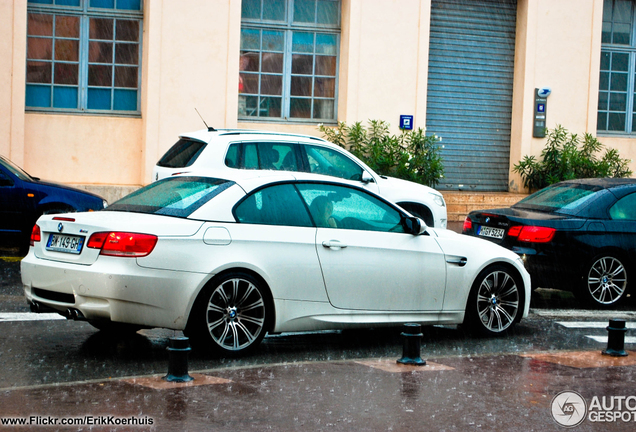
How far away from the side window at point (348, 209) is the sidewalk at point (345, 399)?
127 centimetres

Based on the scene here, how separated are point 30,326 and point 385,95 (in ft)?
38.1

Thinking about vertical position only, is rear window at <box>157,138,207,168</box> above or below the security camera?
below

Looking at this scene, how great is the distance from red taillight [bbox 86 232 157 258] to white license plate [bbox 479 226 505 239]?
16.4 ft

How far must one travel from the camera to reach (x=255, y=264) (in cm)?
679

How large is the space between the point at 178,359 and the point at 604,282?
20.4ft

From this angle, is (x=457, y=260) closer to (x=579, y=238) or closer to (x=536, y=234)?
(x=536, y=234)

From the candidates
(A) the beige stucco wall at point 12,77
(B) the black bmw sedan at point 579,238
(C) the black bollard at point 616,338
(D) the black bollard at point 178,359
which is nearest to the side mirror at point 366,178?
(B) the black bmw sedan at point 579,238

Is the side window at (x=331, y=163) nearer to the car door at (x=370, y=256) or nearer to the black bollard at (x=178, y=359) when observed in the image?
the car door at (x=370, y=256)

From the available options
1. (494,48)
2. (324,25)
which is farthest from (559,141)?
(324,25)

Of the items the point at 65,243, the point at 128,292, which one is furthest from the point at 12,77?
the point at 128,292

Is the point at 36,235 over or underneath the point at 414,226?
underneath

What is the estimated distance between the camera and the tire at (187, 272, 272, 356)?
21.7 feet

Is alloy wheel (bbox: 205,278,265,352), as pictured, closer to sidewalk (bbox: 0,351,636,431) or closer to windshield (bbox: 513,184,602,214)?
sidewalk (bbox: 0,351,636,431)

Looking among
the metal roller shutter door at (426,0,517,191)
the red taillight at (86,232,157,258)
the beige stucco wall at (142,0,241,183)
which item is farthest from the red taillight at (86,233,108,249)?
the metal roller shutter door at (426,0,517,191)
